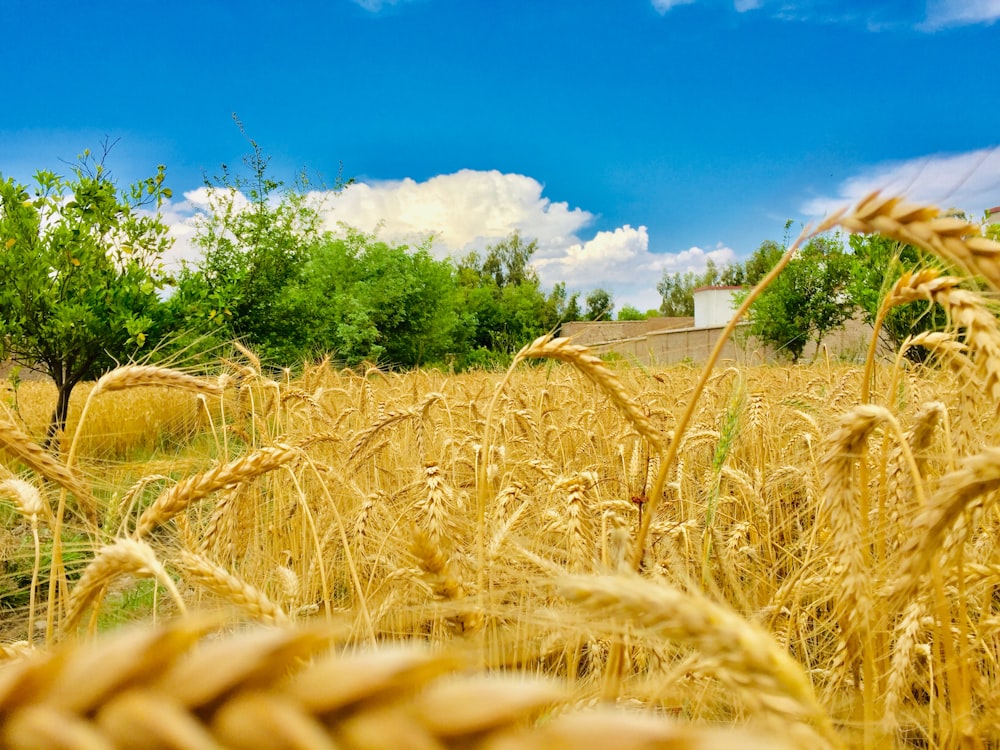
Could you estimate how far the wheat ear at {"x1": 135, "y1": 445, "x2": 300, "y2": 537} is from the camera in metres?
1.42

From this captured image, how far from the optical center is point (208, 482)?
143 centimetres

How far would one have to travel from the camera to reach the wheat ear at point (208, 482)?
1425 mm

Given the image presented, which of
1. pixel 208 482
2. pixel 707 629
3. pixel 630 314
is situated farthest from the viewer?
pixel 630 314

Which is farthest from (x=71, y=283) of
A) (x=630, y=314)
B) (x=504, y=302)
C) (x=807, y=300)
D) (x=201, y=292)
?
(x=630, y=314)

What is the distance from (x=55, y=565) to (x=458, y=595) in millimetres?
975

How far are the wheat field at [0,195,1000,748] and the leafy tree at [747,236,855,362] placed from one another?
1708cm

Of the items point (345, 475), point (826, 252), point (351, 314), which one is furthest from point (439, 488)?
point (826, 252)

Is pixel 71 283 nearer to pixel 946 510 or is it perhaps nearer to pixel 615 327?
pixel 946 510

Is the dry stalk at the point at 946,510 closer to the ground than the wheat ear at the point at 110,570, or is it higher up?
higher up

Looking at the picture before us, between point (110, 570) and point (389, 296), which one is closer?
point (110, 570)

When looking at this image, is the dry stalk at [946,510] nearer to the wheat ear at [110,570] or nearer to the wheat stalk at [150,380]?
the wheat ear at [110,570]

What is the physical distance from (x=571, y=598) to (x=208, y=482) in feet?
3.54

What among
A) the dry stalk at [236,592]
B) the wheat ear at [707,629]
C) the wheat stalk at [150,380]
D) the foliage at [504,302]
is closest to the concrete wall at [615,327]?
the foliage at [504,302]

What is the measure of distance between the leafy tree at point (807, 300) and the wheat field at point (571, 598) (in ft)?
56.0
